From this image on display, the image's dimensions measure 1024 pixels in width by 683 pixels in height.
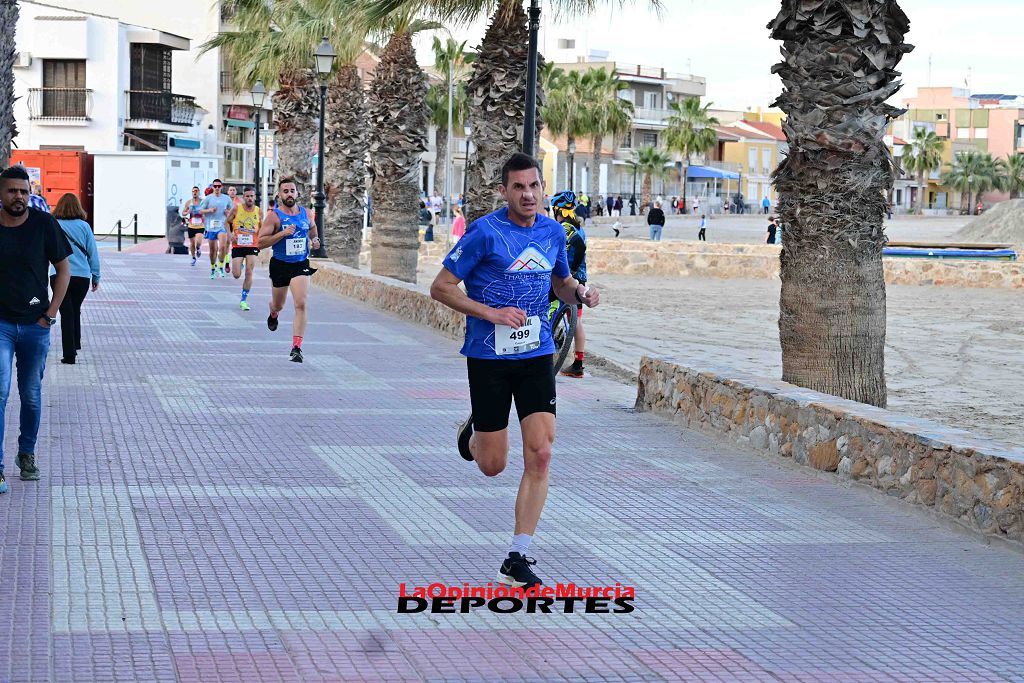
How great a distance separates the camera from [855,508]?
7.83 m

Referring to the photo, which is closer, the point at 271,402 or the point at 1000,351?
the point at 271,402

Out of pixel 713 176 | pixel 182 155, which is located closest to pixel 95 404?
pixel 182 155

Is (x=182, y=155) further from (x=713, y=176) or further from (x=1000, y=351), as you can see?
(x=713, y=176)

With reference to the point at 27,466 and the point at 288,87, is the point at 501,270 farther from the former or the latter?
the point at 288,87

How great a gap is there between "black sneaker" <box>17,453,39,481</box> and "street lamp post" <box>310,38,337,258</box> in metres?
16.6

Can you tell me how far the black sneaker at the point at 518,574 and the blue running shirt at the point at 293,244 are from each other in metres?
8.83

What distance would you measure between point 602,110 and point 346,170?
58.2m

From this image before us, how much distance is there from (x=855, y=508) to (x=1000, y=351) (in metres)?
12.6

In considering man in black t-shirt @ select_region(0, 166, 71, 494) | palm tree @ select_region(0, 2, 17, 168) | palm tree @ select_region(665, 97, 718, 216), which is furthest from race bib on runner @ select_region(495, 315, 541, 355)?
palm tree @ select_region(665, 97, 718, 216)

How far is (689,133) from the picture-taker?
101688 mm

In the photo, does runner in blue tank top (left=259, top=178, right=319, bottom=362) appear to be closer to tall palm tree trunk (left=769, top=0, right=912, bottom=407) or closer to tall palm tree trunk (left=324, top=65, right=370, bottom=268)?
tall palm tree trunk (left=769, top=0, right=912, bottom=407)

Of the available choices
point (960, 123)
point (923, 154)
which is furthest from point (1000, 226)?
point (960, 123)

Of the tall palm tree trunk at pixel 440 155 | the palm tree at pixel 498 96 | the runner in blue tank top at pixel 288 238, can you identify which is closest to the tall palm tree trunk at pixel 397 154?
the palm tree at pixel 498 96

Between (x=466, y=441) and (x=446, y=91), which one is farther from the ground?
(x=446, y=91)
